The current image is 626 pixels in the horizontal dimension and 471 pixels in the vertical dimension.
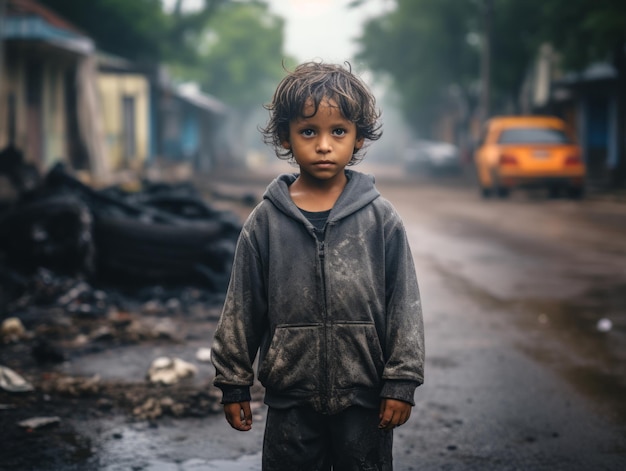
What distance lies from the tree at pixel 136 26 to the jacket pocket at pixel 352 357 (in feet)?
99.6

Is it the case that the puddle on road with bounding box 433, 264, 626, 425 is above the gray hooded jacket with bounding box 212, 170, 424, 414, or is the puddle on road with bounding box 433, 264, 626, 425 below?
below

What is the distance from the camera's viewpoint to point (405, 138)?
87.1 m

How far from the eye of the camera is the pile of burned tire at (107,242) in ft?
25.5

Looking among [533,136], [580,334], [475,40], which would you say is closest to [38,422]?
[580,334]

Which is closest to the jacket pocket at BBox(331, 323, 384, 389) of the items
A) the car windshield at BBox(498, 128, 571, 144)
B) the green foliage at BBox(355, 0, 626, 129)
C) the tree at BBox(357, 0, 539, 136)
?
the car windshield at BBox(498, 128, 571, 144)

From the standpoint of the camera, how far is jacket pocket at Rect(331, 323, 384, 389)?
2.56m

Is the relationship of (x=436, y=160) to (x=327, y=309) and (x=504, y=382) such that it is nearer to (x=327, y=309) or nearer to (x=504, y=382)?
(x=504, y=382)

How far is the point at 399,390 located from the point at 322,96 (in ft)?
2.94

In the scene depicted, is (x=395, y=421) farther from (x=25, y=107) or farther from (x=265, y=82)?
(x=265, y=82)

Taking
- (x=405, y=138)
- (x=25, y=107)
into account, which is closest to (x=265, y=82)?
(x=405, y=138)

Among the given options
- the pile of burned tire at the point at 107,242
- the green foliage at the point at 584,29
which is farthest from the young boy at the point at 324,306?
the green foliage at the point at 584,29

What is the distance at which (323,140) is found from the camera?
2566 millimetres

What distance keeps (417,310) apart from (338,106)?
2.17ft

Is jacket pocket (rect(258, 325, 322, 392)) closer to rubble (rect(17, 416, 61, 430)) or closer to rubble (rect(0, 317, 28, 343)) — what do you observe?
rubble (rect(17, 416, 61, 430))
